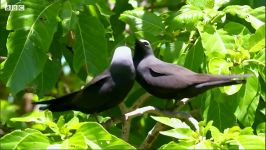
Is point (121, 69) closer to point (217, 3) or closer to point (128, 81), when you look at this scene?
point (128, 81)

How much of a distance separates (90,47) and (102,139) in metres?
1.23

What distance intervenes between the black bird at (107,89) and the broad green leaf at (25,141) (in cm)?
82

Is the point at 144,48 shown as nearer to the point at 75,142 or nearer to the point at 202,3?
the point at 202,3

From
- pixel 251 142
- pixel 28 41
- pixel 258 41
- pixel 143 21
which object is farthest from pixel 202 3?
pixel 251 142

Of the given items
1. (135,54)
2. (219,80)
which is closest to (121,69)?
(135,54)

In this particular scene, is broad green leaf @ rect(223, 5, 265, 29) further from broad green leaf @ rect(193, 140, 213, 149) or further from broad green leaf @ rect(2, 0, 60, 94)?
broad green leaf @ rect(2, 0, 60, 94)

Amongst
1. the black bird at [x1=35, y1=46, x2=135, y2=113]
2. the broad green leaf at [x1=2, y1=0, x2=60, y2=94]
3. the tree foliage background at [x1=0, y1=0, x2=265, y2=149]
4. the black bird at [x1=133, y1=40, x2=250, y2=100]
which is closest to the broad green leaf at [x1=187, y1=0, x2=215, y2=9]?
the tree foliage background at [x1=0, y1=0, x2=265, y2=149]

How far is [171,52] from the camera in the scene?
12.8 ft

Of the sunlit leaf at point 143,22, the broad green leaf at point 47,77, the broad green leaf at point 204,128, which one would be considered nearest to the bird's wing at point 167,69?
the sunlit leaf at point 143,22

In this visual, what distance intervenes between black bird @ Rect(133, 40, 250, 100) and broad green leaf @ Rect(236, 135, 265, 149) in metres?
0.43

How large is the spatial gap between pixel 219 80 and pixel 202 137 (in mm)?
407

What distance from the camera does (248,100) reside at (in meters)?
3.40

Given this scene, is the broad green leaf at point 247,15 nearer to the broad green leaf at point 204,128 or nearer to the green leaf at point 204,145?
the broad green leaf at point 204,128

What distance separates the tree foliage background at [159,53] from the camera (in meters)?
2.83
